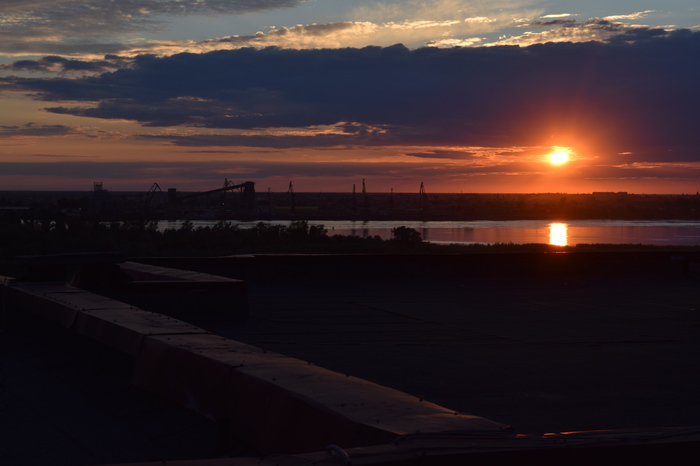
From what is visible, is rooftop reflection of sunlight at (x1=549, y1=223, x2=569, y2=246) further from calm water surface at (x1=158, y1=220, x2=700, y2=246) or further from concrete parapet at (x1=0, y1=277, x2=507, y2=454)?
concrete parapet at (x1=0, y1=277, x2=507, y2=454)

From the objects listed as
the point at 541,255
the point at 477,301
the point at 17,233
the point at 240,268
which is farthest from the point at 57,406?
the point at 17,233

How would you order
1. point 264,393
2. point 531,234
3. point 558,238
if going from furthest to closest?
1. point 531,234
2. point 558,238
3. point 264,393

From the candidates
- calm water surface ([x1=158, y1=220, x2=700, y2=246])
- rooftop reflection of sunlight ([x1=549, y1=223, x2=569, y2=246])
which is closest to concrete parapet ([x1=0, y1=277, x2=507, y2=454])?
rooftop reflection of sunlight ([x1=549, y1=223, x2=569, y2=246])

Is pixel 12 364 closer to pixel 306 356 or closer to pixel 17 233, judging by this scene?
pixel 306 356

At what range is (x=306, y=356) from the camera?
812 centimetres

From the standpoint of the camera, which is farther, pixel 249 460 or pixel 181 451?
pixel 181 451

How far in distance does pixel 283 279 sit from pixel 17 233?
1622cm

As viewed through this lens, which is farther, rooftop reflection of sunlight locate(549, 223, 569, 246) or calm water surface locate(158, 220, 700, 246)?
calm water surface locate(158, 220, 700, 246)

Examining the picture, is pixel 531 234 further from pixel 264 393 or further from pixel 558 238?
pixel 264 393

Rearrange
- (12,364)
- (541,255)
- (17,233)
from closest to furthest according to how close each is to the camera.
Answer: (12,364) → (541,255) → (17,233)

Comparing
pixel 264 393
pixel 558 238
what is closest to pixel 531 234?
pixel 558 238

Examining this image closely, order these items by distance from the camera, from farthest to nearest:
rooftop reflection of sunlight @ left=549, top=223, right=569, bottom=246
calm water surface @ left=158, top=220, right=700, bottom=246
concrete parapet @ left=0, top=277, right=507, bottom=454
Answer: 1. calm water surface @ left=158, top=220, right=700, bottom=246
2. rooftop reflection of sunlight @ left=549, top=223, right=569, bottom=246
3. concrete parapet @ left=0, top=277, right=507, bottom=454

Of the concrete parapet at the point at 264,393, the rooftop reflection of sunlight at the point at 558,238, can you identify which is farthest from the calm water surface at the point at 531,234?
the concrete parapet at the point at 264,393

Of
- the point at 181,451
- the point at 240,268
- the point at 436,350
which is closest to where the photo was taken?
the point at 181,451
